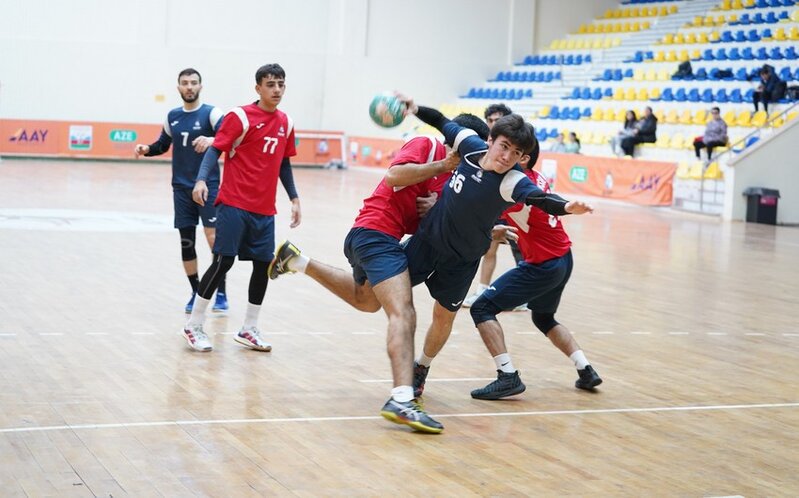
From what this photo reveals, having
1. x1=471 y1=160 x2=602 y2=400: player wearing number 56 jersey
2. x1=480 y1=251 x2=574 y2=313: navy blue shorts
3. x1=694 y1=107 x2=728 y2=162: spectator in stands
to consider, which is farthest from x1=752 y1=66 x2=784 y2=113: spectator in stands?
x1=480 y1=251 x2=574 y2=313: navy blue shorts

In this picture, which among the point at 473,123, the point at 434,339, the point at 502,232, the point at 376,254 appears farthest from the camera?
the point at 502,232

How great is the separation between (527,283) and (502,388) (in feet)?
2.47

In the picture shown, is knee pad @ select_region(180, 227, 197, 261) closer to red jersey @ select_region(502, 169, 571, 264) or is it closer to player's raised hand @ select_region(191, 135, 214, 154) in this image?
player's raised hand @ select_region(191, 135, 214, 154)

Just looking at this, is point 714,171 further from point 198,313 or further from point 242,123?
point 198,313

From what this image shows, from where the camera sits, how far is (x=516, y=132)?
5.78m

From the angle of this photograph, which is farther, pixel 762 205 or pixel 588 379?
pixel 762 205

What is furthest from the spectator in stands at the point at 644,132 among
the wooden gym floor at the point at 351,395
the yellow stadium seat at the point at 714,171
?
the wooden gym floor at the point at 351,395

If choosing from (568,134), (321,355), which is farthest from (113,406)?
(568,134)

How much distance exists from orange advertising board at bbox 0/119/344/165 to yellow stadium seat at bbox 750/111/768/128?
16732 millimetres

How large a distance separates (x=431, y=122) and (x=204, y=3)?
27799 millimetres

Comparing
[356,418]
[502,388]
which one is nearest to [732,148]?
[502,388]

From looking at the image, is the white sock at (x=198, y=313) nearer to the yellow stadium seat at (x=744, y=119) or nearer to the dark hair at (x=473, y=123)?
the dark hair at (x=473, y=123)

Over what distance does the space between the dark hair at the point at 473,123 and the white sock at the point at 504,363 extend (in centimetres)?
142

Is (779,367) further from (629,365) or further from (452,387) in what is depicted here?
(452,387)
